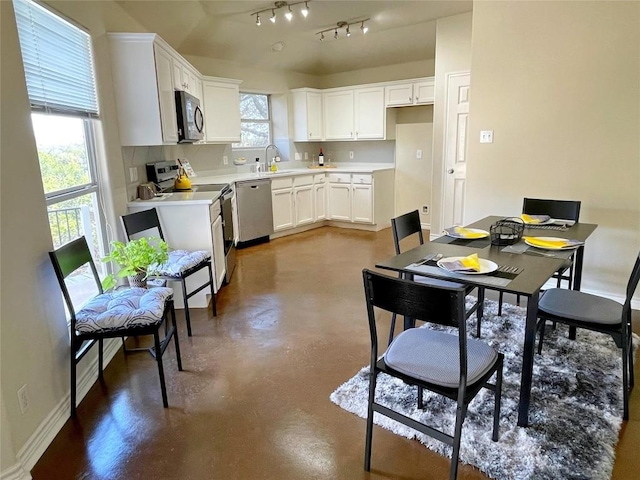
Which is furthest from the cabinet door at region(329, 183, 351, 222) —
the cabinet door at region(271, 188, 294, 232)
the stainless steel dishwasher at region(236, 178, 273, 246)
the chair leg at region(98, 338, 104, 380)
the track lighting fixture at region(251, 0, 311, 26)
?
the chair leg at region(98, 338, 104, 380)

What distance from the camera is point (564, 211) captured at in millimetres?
3051

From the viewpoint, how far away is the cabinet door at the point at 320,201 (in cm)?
647

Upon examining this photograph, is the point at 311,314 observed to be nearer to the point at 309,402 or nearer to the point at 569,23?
the point at 309,402

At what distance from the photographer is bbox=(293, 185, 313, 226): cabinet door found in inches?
242

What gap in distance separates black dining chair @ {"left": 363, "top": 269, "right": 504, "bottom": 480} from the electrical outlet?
147 cm

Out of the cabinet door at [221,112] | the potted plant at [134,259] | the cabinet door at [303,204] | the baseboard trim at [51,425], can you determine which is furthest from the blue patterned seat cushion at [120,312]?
the cabinet door at [303,204]

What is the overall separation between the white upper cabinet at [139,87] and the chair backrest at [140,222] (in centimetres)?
62

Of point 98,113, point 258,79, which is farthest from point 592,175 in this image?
point 258,79

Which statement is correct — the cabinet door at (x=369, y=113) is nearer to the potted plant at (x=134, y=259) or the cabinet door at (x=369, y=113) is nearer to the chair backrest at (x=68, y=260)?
the potted plant at (x=134, y=259)

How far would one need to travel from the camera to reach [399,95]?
5.98m

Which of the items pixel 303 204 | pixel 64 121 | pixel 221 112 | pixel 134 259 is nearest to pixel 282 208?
pixel 303 204

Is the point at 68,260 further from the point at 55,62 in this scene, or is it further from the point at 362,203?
the point at 362,203

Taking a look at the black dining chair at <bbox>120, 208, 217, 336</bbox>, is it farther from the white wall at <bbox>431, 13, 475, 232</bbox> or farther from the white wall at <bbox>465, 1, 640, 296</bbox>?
the white wall at <bbox>431, 13, 475, 232</bbox>

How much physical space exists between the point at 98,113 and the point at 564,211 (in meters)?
3.42
